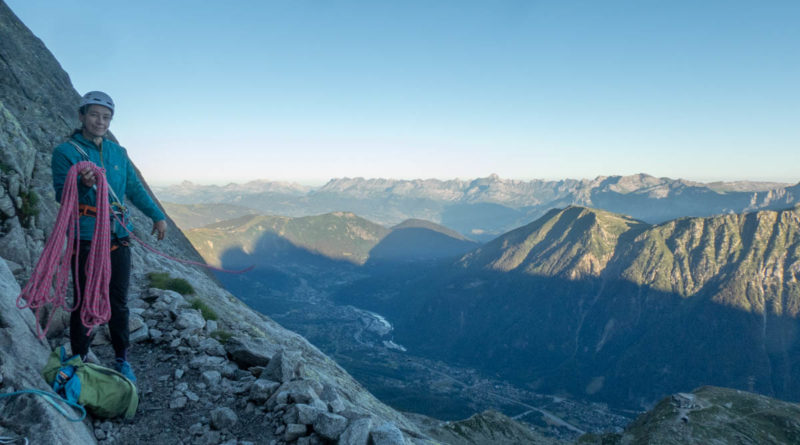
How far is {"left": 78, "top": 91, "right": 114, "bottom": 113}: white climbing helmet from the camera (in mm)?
7816

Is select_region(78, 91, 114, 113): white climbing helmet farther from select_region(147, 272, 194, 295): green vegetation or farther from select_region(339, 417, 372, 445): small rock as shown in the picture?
select_region(147, 272, 194, 295): green vegetation

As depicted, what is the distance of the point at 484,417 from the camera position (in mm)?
90250

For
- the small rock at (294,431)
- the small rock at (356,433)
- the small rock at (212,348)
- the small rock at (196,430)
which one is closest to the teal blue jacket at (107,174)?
the small rock at (212,348)

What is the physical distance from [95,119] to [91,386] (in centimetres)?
532

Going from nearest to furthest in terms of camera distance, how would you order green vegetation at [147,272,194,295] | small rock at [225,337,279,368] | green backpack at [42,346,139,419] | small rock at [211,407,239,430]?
green backpack at [42,346,139,419], small rock at [211,407,239,430], small rock at [225,337,279,368], green vegetation at [147,272,194,295]

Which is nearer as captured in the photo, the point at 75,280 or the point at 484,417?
the point at 75,280

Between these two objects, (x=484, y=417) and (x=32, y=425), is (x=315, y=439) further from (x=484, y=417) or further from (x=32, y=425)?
(x=484, y=417)

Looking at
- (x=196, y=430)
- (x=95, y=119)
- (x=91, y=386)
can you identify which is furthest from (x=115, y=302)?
(x=95, y=119)

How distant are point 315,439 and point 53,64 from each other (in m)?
69.6

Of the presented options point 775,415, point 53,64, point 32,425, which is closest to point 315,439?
point 32,425

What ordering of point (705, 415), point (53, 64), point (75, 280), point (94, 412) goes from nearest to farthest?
point (94, 412)
point (75, 280)
point (53, 64)
point (705, 415)

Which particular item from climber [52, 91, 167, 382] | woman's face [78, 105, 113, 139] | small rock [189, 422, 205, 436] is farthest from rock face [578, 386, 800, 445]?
woman's face [78, 105, 113, 139]

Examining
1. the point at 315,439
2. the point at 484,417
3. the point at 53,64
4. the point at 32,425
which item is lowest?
the point at 484,417

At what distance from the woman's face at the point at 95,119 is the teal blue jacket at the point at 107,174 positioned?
0.26m
